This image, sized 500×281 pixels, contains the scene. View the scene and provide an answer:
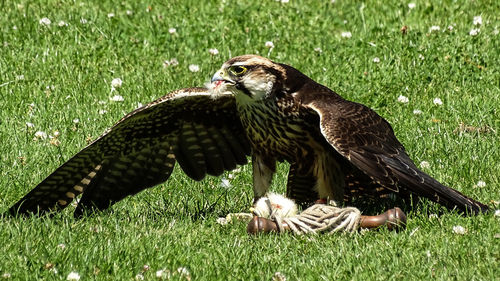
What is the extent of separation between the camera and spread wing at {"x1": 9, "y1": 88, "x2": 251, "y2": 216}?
660 cm

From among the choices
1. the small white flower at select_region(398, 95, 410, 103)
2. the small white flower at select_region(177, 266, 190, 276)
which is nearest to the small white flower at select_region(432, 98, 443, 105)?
the small white flower at select_region(398, 95, 410, 103)

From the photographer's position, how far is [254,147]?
6637mm

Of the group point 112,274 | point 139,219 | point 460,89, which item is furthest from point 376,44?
point 112,274

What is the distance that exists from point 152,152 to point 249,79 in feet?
3.43

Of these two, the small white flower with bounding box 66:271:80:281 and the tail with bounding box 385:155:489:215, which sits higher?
the tail with bounding box 385:155:489:215

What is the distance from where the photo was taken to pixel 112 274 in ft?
16.4

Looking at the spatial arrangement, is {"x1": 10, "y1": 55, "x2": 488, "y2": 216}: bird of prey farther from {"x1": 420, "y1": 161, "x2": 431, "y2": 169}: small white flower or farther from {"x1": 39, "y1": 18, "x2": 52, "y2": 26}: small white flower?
{"x1": 39, "y1": 18, "x2": 52, "y2": 26}: small white flower

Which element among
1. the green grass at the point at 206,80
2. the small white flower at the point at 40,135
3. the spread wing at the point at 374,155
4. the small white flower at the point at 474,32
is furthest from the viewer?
the small white flower at the point at 474,32

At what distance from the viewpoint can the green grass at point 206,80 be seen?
5199 millimetres

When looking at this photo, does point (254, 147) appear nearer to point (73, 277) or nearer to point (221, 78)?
point (221, 78)

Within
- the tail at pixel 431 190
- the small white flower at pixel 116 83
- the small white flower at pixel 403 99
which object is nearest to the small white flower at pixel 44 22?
the small white flower at pixel 116 83

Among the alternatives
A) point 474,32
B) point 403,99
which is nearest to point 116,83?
point 403,99

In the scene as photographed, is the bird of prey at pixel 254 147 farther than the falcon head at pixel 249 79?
No

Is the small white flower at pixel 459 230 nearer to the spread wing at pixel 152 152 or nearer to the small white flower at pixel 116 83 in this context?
the spread wing at pixel 152 152
